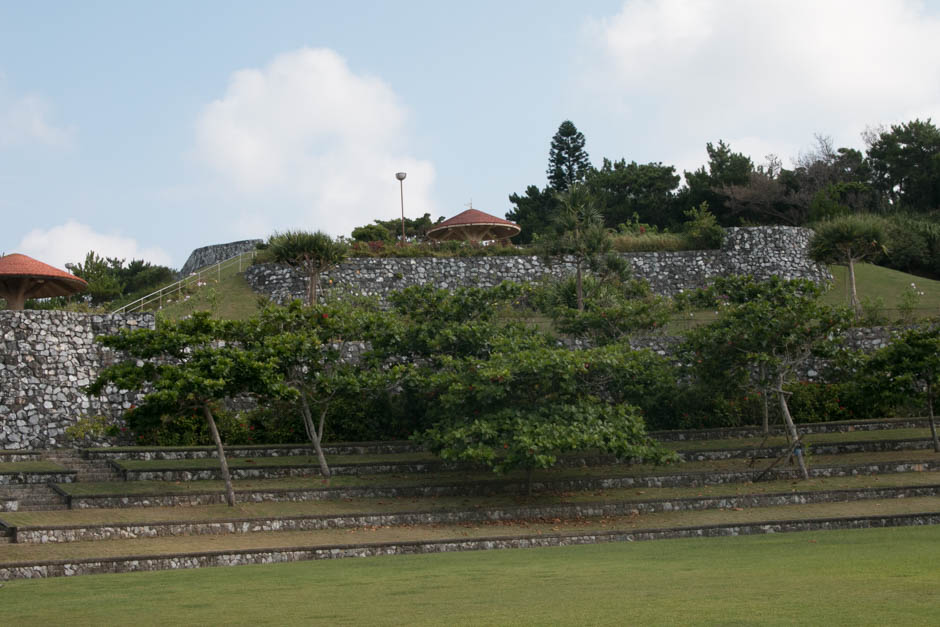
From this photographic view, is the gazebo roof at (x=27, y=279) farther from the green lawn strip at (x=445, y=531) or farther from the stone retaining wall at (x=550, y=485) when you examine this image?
the green lawn strip at (x=445, y=531)

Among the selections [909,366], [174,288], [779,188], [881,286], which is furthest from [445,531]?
[779,188]

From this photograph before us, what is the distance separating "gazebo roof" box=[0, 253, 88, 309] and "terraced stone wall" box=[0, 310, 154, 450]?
4.48 feet

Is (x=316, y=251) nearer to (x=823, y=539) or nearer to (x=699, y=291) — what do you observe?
(x=699, y=291)

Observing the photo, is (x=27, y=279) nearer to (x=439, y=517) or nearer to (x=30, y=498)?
(x=30, y=498)

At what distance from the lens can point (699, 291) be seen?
20.9 meters

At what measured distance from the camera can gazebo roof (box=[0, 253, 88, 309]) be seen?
923 inches

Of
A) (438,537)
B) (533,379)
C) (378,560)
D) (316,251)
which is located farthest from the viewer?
(316,251)

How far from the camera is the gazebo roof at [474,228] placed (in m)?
38.9

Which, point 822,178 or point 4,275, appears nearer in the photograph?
point 4,275

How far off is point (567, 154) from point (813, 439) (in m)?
37.2

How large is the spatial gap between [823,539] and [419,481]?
353 inches

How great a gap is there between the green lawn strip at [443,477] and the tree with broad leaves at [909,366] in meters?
1.67

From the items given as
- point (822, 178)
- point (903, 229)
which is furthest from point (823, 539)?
point (822, 178)

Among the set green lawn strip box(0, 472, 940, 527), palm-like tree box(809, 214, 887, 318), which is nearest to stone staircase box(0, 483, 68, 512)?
green lawn strip box(0, 472, 940, 527)
